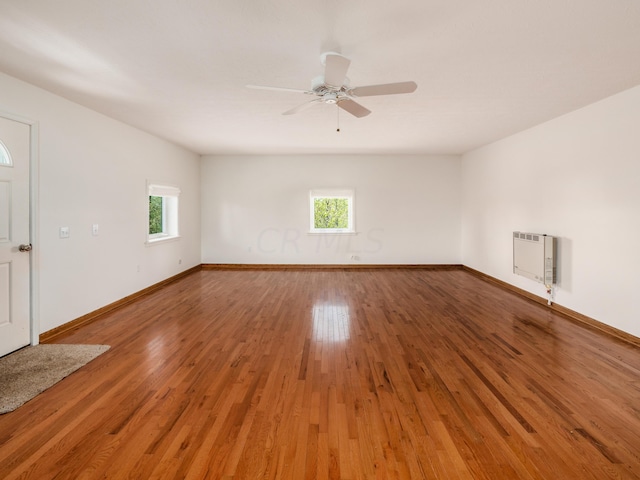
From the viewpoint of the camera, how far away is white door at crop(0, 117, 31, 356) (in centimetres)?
294

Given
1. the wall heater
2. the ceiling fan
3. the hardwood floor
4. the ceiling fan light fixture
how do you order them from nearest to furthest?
the hardwood floor
the ceiling fan
the ceiling fan light fixture
the wall heater

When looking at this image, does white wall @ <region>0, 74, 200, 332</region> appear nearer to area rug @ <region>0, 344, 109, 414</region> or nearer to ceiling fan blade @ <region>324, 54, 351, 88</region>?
area rug @ <region>0, 344, 109, 414</region>

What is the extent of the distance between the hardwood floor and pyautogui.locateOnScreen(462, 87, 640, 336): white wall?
0.50 metres

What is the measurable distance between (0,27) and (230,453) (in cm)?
307

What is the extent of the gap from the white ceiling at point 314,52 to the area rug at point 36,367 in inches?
97.6

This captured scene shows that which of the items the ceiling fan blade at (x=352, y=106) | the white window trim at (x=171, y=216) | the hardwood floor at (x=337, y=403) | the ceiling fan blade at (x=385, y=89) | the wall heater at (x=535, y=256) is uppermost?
the ceiling fan blade at (x=352, y=106)

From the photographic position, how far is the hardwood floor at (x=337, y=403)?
5.52 ft

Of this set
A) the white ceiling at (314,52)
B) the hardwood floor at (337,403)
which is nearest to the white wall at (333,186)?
the white ceiling at (314,52)

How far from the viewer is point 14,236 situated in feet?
10.00

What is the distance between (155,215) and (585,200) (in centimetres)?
657

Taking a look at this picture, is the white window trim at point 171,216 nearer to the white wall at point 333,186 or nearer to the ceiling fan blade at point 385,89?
the white wall at point 333,186

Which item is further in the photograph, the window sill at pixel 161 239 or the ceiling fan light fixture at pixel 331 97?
the window sill at pixel 161 239

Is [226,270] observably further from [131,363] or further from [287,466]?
[287,466]

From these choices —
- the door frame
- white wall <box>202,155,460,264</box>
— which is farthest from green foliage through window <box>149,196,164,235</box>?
the door frame
